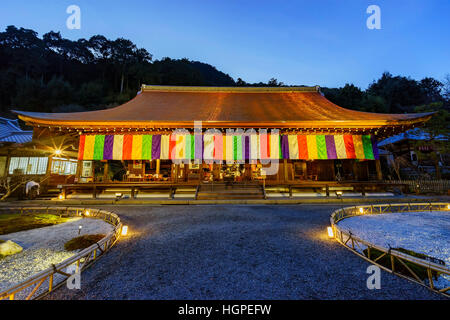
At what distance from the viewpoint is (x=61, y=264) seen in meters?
2.30

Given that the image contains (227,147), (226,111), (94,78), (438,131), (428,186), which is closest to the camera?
(227,147)

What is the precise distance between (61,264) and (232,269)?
2.27 meters

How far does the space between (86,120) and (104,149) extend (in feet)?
5.51

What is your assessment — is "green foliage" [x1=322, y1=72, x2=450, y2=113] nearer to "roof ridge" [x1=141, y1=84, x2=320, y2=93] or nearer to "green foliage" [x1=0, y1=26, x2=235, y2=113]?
"roof ridge" [x1=141, y1=84, x2=320, y2=93]

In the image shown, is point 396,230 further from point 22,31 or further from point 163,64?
point 22,31

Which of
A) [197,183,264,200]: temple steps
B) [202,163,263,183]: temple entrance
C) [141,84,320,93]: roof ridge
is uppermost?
[141,84,320,93]: roof ridge

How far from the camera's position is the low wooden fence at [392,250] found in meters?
2.23

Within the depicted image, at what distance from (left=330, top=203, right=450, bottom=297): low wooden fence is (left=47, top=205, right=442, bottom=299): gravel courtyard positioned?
0.16m

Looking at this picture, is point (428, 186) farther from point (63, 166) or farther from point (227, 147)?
point (63, 166)

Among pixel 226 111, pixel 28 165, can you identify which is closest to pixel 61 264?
pixel 226 111

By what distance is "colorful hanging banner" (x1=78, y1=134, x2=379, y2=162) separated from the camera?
32.0ft

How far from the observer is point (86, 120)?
8797 millimetres

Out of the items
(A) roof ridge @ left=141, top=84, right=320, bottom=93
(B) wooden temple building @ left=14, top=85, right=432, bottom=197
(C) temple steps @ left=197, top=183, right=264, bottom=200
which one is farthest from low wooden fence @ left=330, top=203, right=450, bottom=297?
(A) roof ridge @ left=141, top=84, right=320, bottom=93
